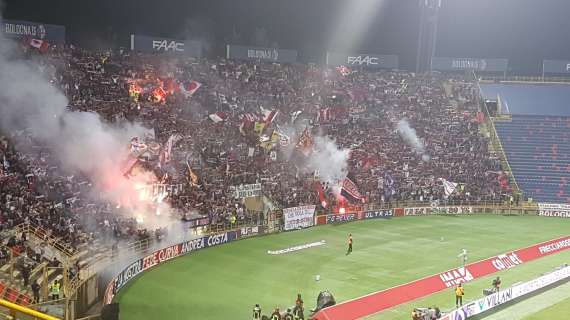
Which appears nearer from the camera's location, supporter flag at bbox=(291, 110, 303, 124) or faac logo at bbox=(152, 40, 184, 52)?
supporter flag at bbox=(291, 110, 303, 124)

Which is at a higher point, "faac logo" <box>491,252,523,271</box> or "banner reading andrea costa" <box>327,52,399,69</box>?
"banner reading andrea costa" <box>327,52,399,69</box>

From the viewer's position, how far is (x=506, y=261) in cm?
3191

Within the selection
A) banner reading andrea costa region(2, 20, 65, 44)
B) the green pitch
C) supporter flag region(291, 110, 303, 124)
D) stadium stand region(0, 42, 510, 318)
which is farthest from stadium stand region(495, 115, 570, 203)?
banner reading andrea costa region(2, 20, 65, 44)

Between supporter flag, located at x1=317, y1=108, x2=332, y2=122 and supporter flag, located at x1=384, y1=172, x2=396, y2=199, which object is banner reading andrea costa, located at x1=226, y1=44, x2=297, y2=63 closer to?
supporter flag, located at x1=317, y1=108, x2=332, y2=122

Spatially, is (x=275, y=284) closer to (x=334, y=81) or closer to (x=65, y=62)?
(x=65, y=62)

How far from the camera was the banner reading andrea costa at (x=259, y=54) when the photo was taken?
60688 millimetres

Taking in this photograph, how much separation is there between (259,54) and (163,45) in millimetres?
11061

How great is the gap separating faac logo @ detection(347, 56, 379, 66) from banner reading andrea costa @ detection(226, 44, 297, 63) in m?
7.65

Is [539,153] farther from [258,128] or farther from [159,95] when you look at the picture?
[159,95]

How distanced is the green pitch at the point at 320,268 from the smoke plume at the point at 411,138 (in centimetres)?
1212

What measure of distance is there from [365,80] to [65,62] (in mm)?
33694

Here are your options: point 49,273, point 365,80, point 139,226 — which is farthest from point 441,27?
point 49,273

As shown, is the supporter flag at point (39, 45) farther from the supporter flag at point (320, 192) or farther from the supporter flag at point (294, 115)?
the supporter flag at point (320, 192)

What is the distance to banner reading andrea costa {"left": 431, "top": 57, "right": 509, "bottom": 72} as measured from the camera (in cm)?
6838
